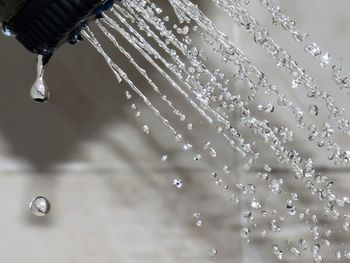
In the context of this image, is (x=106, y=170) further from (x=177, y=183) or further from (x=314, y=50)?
(x=314, y=50)

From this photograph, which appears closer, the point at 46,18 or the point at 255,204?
the point at 46,18

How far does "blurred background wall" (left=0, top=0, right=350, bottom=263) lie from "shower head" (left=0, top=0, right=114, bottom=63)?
23cm

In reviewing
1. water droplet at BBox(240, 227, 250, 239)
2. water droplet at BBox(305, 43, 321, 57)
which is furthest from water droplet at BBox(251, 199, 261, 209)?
water droplet at BBox(305, 43, 321, 57)

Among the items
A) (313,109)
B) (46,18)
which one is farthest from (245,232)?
(46,18)

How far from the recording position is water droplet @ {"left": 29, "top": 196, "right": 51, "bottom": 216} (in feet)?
2.29

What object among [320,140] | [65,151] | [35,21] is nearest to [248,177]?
[320,140]

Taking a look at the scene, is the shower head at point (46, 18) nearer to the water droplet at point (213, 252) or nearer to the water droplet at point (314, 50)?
the water droplet at point (314, 50)

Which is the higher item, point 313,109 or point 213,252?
point 313,109

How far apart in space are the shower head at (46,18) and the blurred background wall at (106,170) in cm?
23

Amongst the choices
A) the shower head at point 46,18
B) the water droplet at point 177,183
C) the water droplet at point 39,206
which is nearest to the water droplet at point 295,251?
the water droplet at point 177,183

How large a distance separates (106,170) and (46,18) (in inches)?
12.2

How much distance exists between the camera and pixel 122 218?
753 millimetres

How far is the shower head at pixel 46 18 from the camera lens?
448mm

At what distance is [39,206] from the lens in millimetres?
699
